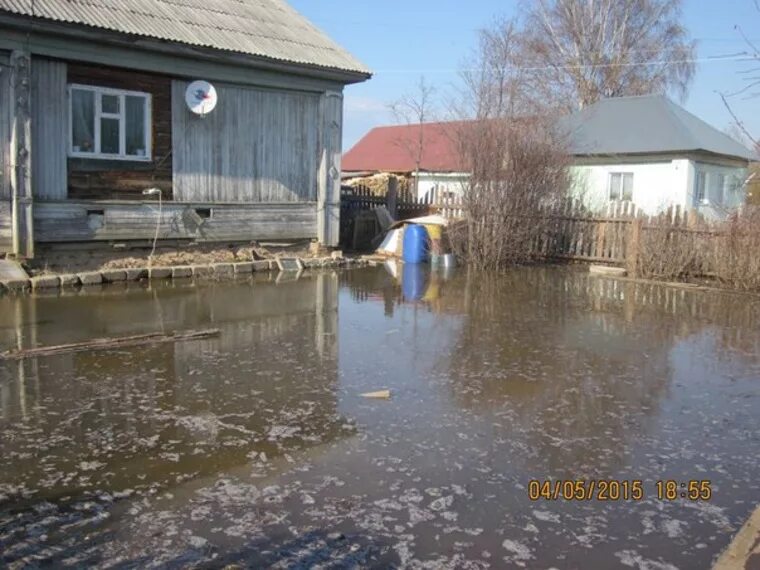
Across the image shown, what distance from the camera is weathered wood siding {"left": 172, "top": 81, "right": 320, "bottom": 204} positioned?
1397 centimetres

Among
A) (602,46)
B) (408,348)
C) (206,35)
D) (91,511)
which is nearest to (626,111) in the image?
(602,46)

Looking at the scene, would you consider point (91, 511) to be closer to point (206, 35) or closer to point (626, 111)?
point (206, 35)

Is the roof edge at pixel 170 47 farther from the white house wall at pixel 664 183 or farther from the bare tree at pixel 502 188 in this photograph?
the white house wall at pixel 664 183

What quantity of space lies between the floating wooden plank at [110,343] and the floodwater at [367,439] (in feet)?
0.76

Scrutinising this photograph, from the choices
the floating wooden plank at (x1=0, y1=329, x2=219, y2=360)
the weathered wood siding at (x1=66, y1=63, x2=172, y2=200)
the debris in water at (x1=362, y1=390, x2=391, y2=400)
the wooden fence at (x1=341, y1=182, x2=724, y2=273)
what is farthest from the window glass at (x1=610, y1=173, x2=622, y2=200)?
the debris in water at (x1=362, y1=390, x2=391, y2=400)

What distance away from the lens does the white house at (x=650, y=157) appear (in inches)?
992

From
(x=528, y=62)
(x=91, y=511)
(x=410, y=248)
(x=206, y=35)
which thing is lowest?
(x=91, y=511)

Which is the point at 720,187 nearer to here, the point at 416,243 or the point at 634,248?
the point at 634,248

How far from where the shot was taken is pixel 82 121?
1260 cm

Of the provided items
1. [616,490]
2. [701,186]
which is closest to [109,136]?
[616,490]

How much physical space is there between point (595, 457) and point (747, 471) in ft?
3.16

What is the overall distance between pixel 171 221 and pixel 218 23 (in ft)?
13.4

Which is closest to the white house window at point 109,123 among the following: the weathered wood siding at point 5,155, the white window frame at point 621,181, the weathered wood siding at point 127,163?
the weathered wood siding at point 127,163

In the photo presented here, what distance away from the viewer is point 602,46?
37.0 meters
